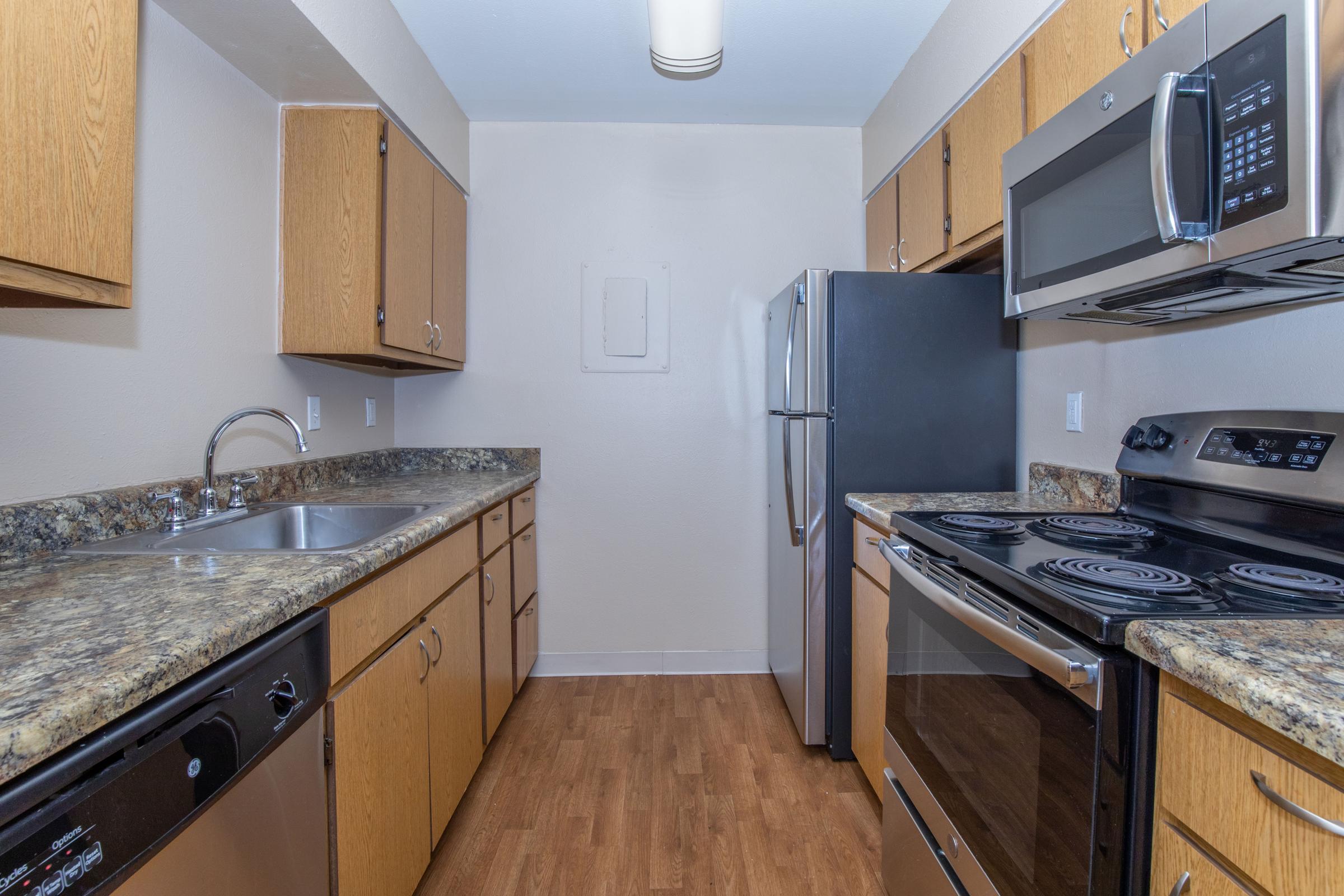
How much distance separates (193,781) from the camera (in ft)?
2.38

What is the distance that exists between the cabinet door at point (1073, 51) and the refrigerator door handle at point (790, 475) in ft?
3.54

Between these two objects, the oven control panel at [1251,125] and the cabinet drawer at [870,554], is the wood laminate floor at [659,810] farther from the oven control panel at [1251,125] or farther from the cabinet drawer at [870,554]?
the oven control panel at [1251,125]

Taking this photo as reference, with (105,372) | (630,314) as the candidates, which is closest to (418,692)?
(105,372)

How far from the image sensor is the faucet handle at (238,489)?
1.59m

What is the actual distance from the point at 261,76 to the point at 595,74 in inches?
45.0

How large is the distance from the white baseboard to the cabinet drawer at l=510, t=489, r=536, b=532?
26.3 inches

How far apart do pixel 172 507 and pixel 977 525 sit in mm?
1748

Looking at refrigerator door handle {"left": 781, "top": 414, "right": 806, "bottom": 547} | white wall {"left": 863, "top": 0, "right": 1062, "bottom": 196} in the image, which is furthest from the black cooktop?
white wall {"left": 863, "top": 0, "right": 1062, "bottom": 196}

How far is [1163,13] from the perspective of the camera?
43.5 inches

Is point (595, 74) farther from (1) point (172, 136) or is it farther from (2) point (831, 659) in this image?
(2) point (831, 659)

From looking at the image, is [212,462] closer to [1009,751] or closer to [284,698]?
[284,698]

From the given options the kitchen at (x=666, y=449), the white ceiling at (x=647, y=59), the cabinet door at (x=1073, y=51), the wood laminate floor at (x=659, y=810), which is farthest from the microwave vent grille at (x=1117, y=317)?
the wood laminate floor at (x=659, y=810)

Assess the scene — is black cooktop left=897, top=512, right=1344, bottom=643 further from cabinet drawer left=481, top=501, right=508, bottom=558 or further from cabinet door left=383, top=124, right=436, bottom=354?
cabinet door left=383, top=124, right=436, bottom=354

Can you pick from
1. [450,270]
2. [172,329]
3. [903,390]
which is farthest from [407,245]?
[903,390]
